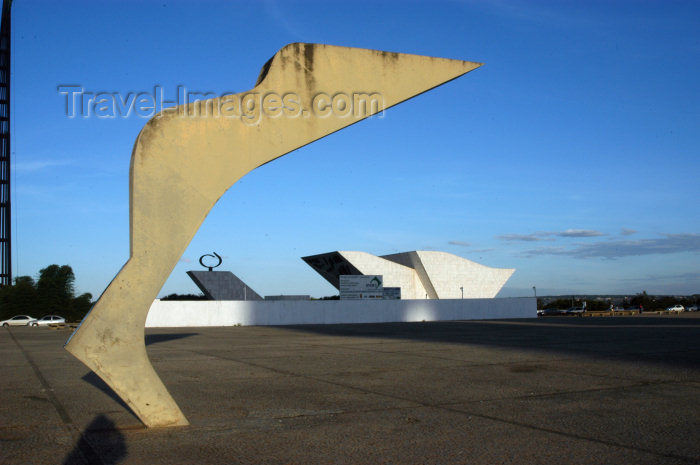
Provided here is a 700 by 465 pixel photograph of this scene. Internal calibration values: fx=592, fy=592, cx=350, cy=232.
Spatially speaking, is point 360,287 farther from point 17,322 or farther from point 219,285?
point 17,322

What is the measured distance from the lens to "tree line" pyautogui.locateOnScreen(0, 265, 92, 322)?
5328cm

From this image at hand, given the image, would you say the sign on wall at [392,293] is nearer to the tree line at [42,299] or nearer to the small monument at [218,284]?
the small monument at [218,284]

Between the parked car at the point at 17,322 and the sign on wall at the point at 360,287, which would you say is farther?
the parked car at the point at 17,322

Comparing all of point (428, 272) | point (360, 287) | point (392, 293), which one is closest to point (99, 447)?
point (360, 287)

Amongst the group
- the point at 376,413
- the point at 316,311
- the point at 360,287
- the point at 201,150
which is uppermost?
the point at 201,150

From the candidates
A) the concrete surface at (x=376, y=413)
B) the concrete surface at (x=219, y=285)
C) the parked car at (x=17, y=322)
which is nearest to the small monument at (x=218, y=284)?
the concrete surface at (x=219, y=285)

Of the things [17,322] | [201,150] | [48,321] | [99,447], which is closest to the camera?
[99,447]

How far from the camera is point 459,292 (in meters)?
52.4

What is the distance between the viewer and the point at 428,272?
2021 inches

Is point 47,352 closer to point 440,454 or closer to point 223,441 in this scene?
point 223,441

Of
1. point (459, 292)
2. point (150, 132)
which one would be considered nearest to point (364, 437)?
point (150, 132)

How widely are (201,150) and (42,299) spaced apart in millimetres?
55738

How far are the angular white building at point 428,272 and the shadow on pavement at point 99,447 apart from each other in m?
44.4

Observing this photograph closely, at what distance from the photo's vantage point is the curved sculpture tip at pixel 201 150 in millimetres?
5629
